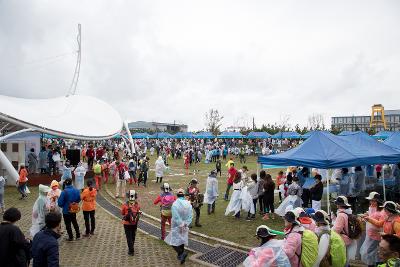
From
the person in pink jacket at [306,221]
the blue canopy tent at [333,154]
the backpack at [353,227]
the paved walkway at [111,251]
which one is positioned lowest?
the paved walkway at [111,251]

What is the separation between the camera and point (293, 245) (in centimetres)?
452

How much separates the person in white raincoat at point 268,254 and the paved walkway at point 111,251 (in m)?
3.37

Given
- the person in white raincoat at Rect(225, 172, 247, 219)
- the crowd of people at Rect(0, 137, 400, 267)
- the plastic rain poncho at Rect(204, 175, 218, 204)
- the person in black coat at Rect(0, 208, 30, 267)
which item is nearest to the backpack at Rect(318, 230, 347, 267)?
the crowd of people at Rect(0, 137, 400, 267)

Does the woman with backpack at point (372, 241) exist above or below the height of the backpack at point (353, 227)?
below

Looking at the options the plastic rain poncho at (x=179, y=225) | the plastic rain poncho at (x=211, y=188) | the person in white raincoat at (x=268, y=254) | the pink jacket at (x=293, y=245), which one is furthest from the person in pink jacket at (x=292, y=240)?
the plastic rain poncho at (x=211, y=188)

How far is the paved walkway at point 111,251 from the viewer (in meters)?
7.32

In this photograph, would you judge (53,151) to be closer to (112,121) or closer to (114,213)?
(112,121)

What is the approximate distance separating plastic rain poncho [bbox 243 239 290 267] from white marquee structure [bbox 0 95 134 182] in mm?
15415

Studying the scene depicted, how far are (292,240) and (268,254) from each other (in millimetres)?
585

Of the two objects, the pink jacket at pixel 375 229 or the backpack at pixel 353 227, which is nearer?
the backpack at pixel 353 227

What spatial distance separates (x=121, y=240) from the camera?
352 inches

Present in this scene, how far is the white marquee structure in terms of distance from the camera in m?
17.9

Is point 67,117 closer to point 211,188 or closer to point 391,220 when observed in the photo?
point 211,188

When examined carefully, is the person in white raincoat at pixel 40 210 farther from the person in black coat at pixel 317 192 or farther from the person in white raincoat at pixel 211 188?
the person in black coat at pixel 317 192
